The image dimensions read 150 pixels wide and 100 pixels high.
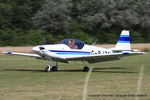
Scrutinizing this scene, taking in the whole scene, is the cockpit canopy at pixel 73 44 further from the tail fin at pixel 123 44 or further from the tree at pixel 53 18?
the tree at pixel 53 18

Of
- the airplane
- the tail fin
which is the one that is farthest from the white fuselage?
the tail fin

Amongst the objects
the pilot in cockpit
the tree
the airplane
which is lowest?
the airplane

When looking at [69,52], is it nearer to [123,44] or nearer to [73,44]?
[73,44]

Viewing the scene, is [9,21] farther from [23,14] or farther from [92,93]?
[92,93]

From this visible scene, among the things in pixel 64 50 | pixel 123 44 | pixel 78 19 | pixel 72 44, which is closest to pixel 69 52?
pixel 64 50

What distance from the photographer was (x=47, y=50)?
14.6 metres

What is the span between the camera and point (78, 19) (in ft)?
153

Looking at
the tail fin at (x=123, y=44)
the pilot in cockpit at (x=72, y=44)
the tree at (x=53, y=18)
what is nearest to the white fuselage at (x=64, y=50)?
the pilot in cockpit at (x=72, y=44)

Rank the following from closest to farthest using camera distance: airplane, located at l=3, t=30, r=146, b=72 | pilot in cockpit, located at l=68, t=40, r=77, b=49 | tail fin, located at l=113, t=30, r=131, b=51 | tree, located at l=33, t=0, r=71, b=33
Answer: airplane, located at l=3, t=30, r=146, b=72 < pilot in cockpit, located at l=68, t=40, r=77, b=49 < tail fin, located at l=113, t=30, r=131, b=51 < tree, located at l=33, t=0, r=71, b=33

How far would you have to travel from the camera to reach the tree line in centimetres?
4166

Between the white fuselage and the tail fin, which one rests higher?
the tail fin

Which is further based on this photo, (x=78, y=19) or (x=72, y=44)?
(x=78, y=19)

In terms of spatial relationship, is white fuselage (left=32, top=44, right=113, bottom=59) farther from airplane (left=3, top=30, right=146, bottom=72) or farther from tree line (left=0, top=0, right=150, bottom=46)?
tree line (left=0, top=0, right=150, bottom=46)

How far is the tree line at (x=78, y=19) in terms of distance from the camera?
137ft
